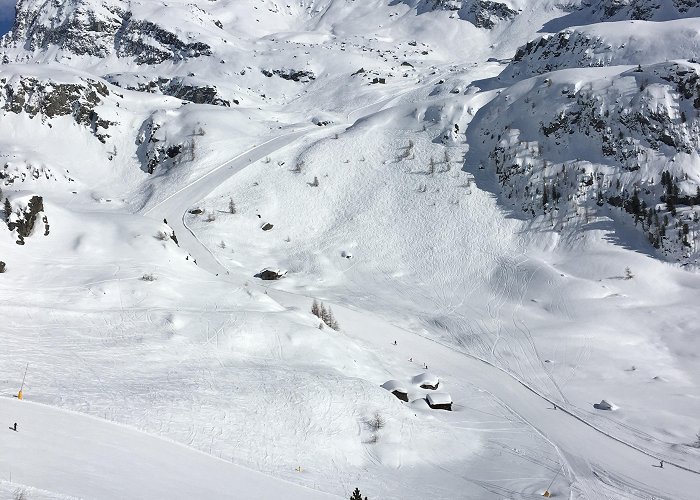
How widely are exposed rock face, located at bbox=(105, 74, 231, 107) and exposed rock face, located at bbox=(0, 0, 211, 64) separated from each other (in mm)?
14139

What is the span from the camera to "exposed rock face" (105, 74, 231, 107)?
323ft

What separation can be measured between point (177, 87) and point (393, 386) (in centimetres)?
9933

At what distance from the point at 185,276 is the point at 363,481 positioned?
21984mm

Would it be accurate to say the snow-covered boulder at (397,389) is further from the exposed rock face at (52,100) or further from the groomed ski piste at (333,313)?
the exposed rock face at (52,100)

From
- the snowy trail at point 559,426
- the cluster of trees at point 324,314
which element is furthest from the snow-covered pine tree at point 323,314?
the snowy trail at point 559,426

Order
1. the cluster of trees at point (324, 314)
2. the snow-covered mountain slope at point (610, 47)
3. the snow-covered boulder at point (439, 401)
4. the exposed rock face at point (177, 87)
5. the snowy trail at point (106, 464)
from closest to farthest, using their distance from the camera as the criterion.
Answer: the snowy trail at point (106, 464), the snow-covered boulder at point (439, 401), the cluster of trees at point (324, 314), the snow-covered mountain slope at point (610, 47), the exposed rock face at point (177, 87)

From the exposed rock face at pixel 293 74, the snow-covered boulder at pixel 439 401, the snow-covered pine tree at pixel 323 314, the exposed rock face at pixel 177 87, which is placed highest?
the exposed rock face at pixel 293 74

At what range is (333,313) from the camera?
3897 cm

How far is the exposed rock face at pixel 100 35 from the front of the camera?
12588cm

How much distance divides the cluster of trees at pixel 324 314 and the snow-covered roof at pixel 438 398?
10.2 meters

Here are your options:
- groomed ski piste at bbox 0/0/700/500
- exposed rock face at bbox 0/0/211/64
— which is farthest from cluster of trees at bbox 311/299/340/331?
exposed rock face at bbox 0/0/211/64

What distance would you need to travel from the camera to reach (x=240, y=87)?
107875 millimetres

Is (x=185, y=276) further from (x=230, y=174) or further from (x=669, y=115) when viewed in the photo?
(x=669, y=115)

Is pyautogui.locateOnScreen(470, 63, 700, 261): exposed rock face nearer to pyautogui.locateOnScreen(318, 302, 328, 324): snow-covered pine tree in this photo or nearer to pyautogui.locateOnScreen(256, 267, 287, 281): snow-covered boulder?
pyautogui.locateOnScreen(256, 267, 287, 281): snow-covered boulder
